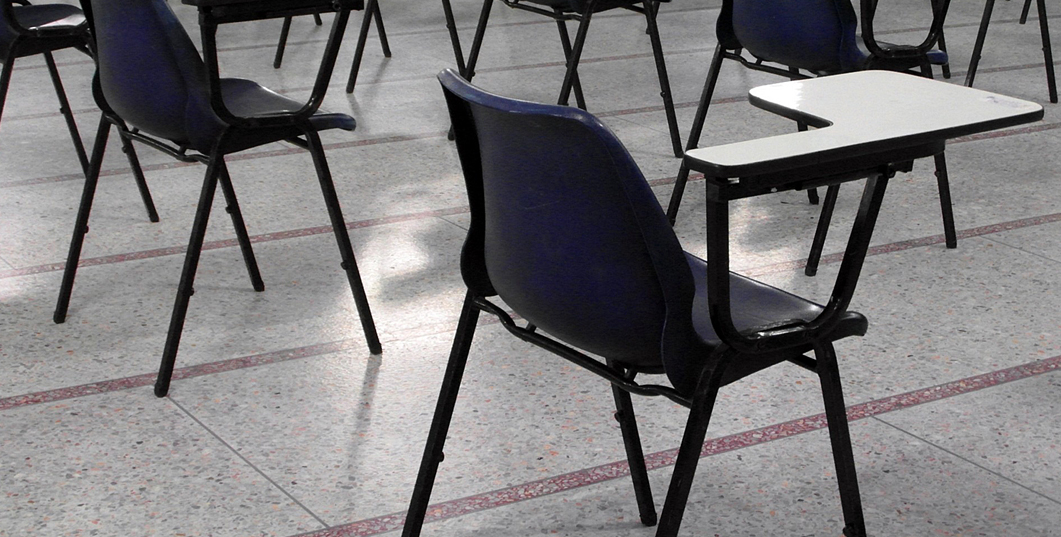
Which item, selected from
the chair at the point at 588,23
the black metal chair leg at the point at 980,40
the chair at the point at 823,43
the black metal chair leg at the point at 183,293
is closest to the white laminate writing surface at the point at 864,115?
the black metal chair leg at the point at 183,293

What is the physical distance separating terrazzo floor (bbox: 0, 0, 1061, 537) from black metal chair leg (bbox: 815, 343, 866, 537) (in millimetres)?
239

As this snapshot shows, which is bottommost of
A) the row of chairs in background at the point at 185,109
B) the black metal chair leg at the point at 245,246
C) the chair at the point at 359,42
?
the chair at the point at 359,42

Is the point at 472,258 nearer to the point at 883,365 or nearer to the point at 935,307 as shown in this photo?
the point at 883,365

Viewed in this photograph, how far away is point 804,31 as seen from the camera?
3.19 meters

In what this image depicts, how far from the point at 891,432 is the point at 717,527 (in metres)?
0.47

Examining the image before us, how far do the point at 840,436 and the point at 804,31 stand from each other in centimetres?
185

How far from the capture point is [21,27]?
11.0ft

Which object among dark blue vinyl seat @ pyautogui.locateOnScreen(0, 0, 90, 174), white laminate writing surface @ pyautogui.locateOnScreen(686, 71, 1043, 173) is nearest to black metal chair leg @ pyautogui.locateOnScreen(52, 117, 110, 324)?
dark blue vinyl seat @ pyautogui.locateOnScreen(0, 0, 90, 174)

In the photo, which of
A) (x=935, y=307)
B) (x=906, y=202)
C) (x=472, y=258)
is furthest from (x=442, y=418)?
(x=906, y=202)

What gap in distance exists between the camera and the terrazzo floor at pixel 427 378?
197cm

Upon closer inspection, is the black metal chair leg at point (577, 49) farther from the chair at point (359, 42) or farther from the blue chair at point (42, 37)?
the blue chair at point (42, 37)

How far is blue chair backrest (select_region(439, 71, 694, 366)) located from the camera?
1.31 meters

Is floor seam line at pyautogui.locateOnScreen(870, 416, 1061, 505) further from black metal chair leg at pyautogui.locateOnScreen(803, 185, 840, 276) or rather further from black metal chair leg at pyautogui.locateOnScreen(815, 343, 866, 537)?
black metal chair leg at pyautogui.locateOnScreen(803, 185, 840, 276)

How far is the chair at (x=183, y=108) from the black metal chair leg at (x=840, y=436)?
3.90 ft
